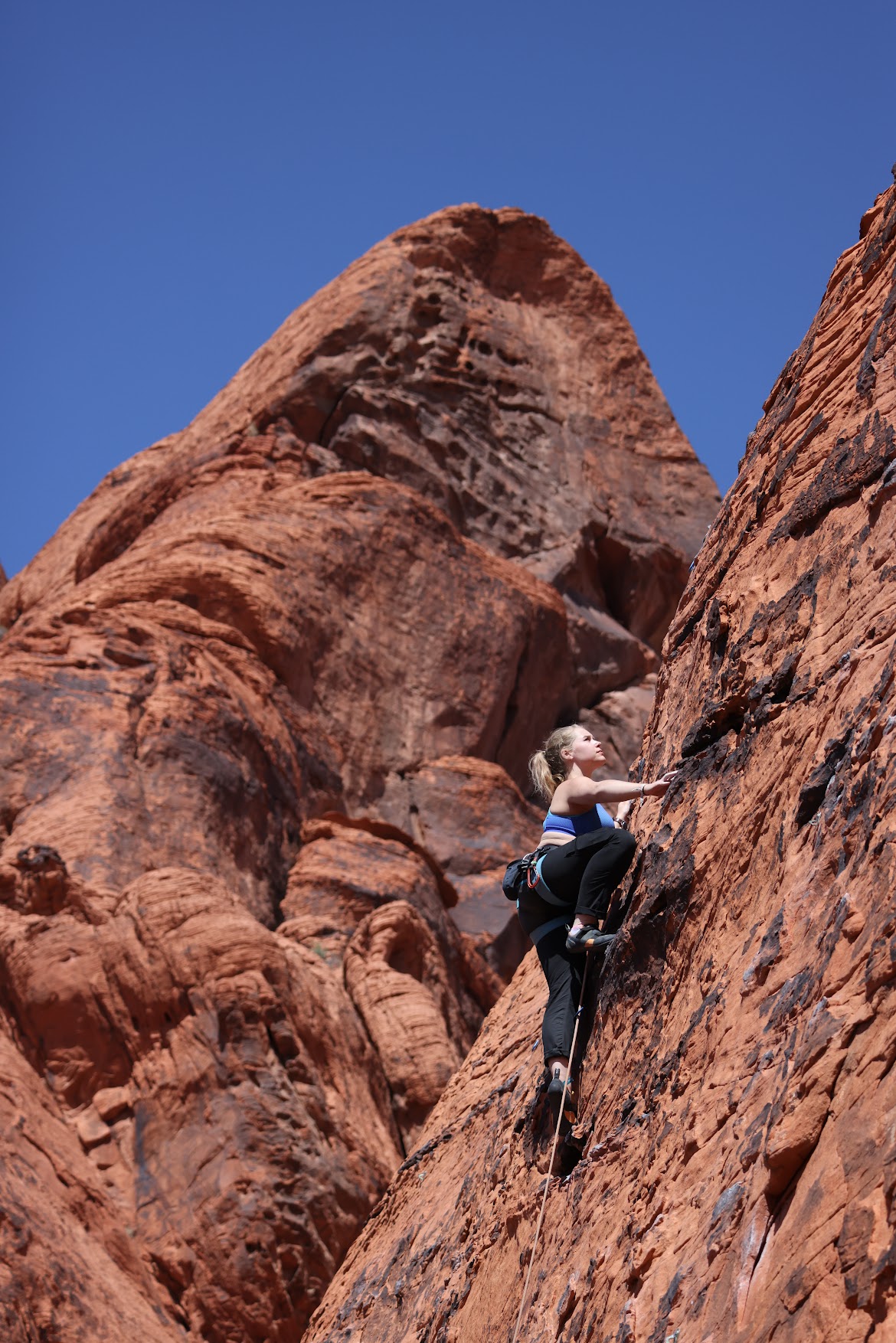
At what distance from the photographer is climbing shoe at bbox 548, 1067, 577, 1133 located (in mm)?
6480

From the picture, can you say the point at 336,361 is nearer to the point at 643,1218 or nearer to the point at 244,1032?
the point at 244,1032

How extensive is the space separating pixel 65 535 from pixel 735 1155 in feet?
92.9

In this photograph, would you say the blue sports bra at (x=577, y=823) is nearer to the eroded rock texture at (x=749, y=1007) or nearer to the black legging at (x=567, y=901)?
the black legging at (x=567, y=901)

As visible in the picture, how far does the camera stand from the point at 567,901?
6.79 metres

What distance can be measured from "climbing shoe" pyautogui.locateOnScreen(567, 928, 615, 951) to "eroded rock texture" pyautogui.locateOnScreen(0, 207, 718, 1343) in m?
6.47

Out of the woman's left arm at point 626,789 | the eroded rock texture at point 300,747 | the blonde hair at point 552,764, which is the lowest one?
the woman's left arm at point 626,789

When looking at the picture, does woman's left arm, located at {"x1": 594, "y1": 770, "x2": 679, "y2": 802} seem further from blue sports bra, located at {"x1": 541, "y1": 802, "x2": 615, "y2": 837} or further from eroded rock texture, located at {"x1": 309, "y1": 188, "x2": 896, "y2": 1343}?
blue sports bra, located at {"x1": 541, "y1": 802, "x2": 615, "y2": 837}

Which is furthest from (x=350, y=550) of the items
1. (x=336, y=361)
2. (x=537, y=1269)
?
(x=537, y=1269)

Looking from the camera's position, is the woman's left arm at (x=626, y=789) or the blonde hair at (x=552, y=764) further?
the blonde hair at (x=552, y=764)

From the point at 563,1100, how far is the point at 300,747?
13.0 meters

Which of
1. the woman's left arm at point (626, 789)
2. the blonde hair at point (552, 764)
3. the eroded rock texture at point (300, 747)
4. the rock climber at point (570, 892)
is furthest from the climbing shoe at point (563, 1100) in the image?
the eroded rock texture at point (300, 747)

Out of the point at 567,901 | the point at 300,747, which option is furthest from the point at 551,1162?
the point at 300,747

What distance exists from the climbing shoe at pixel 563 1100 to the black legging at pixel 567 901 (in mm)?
106

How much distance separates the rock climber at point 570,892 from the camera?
258 inches
